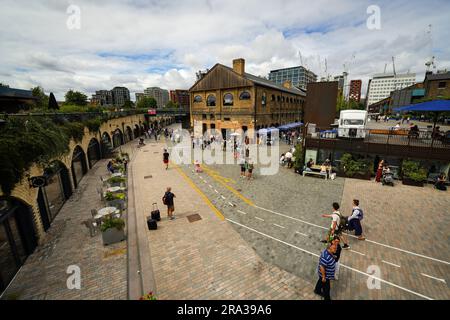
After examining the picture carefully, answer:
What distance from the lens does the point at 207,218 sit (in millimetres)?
9531

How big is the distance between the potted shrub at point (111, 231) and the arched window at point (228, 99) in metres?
26.4

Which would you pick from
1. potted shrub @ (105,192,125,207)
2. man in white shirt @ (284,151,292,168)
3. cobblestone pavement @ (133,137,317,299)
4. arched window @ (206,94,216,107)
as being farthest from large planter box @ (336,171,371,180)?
arched window @ (206,94,216,107)

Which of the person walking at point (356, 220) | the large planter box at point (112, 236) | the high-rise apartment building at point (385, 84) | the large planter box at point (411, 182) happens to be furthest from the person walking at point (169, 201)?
the high-rise apartment building at point (385, 84)

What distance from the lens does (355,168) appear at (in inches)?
590

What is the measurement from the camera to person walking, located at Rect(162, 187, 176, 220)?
908cm

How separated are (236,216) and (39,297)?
23.3 feet

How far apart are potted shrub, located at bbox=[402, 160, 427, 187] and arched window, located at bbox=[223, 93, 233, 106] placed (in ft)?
74.2

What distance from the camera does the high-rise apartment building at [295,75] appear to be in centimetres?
15750

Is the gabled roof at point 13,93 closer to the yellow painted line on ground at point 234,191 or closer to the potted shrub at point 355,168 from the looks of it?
the yellow painted line on ground at point 234,191

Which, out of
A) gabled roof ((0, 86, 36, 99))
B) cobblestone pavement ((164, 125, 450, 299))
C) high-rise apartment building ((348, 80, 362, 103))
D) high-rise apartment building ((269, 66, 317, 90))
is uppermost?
high-rise apartment building ((269, 66, 317, 90))

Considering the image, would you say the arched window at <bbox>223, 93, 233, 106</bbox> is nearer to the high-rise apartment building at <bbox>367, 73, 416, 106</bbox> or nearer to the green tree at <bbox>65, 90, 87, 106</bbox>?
the green tree at <bbox>65, 90, 87, 106</bbox>
